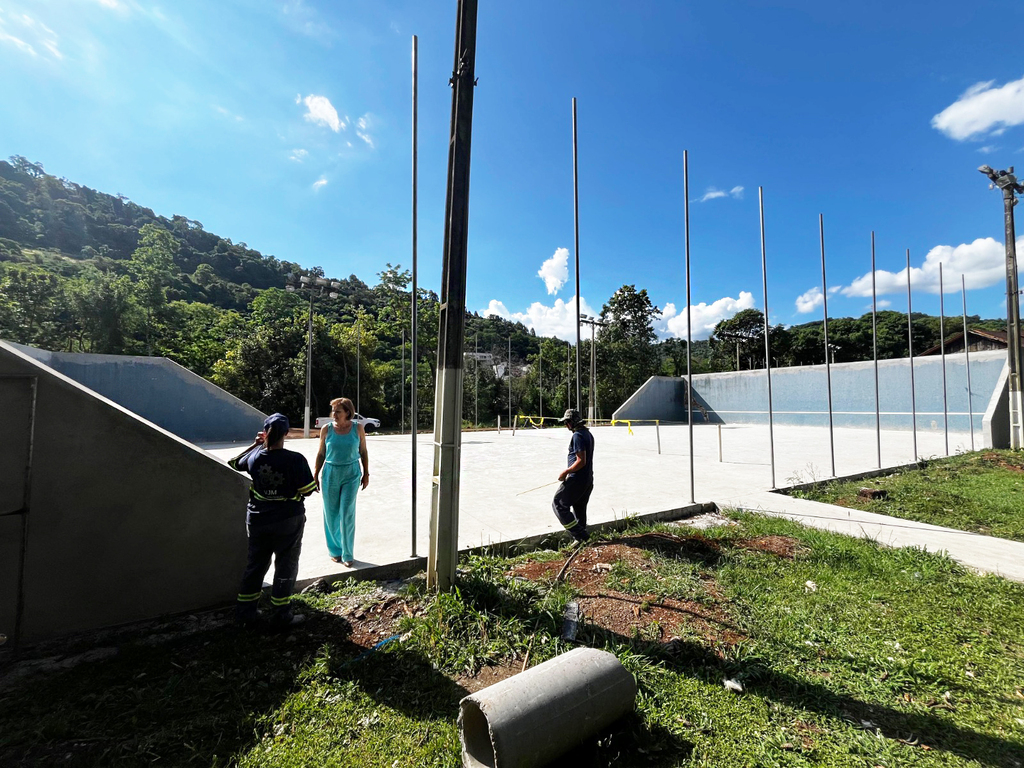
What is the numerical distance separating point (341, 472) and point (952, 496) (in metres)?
8.72

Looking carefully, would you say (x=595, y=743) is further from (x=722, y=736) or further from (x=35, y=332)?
(x=35, y=332)

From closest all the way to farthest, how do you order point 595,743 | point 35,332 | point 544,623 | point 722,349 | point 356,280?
point 595,743
point 544,623
point 35,332
point 722,349
point 356,280

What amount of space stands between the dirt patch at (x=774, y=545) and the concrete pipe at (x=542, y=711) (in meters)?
2.90

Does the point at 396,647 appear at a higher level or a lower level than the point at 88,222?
lower

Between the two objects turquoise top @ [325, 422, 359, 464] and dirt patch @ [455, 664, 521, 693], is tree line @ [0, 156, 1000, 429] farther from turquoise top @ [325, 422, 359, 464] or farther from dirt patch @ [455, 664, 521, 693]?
dirt patch @ [455, 664, 521, 693]

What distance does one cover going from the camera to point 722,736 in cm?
→ 194

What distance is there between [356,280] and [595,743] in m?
62.0

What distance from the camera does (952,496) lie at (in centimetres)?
656

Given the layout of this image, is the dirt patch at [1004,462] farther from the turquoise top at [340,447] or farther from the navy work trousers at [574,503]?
the turquoise top at [340,447]

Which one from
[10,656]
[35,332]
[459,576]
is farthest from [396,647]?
[35,332]

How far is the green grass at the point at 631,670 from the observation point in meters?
1.87

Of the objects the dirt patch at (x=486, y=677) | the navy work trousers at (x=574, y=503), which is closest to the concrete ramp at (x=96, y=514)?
the dirt patch at (x=486, y=677)

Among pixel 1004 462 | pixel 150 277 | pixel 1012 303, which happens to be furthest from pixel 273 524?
pixel 150 277

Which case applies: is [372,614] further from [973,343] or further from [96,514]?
[973,343]
